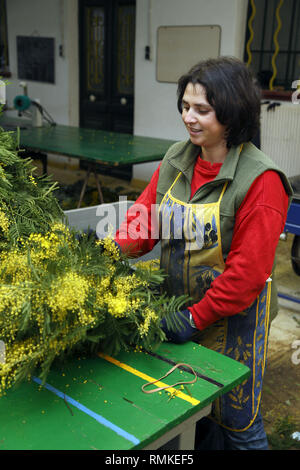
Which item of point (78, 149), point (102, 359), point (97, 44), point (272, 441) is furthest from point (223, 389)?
point (97, 44)

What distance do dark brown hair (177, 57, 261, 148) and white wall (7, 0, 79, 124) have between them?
640cm

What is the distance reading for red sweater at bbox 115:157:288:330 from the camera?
1.48 m

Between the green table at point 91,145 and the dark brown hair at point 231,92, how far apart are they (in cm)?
243

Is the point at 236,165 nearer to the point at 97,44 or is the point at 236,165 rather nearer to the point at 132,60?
the point at 132,60

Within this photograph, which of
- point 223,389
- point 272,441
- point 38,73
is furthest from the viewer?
point 38,73

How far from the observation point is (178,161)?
1692 millimetres

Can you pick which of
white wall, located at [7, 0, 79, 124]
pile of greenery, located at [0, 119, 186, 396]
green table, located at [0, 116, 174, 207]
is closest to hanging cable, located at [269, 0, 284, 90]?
green table, located at [0, 116, 174, 207]

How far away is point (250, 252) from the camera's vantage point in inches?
58.3

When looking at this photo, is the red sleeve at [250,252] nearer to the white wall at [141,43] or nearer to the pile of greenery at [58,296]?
the pile of greenery at [58,296]

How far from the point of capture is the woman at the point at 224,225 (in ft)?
4.87

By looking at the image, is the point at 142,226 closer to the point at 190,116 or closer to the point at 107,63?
the point at 190,116

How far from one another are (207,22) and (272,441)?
4.72m

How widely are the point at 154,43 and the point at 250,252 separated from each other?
17.5 feet

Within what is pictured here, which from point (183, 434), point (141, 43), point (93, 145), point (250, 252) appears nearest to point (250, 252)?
point (250, 252)
